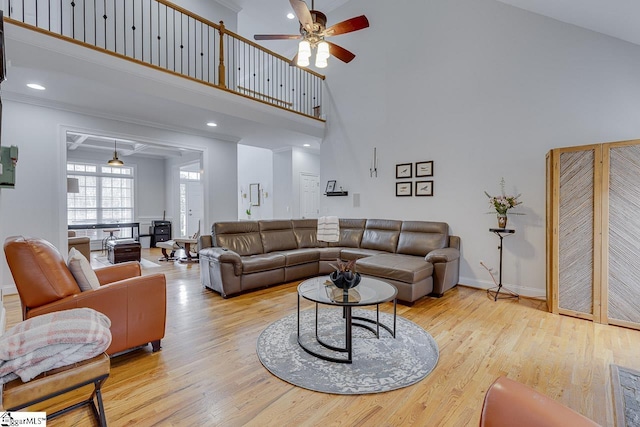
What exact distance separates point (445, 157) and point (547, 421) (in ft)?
14.1

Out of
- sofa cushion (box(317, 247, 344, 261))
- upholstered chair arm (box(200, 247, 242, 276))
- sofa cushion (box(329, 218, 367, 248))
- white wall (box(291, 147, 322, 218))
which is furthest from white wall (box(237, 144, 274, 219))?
upholstered chair arm (box(200, 247, 242, 276))

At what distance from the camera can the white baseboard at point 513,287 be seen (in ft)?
12.7

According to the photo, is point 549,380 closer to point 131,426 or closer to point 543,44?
point 131,426

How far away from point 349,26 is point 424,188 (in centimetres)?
289

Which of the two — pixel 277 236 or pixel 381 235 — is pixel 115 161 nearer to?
pixel 277 236

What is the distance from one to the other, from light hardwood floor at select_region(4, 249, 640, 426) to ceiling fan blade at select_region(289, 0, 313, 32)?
2977 millimetres

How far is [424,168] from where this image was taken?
4.93 m

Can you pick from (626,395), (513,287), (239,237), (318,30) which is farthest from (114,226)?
(626,395)

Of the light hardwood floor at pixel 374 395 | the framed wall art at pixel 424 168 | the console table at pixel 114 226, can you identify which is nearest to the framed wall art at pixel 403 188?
the framed wall art at pixel 424 168

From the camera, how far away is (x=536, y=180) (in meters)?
3.87

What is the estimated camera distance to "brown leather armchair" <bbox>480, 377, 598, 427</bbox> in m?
0.89

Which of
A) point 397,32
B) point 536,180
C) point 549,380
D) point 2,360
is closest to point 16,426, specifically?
point 2,360

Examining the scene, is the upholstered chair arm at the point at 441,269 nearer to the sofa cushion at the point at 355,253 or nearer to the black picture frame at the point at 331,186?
the sofa cushion at the point at 355,253

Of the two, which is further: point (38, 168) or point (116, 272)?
point (38, 168)
